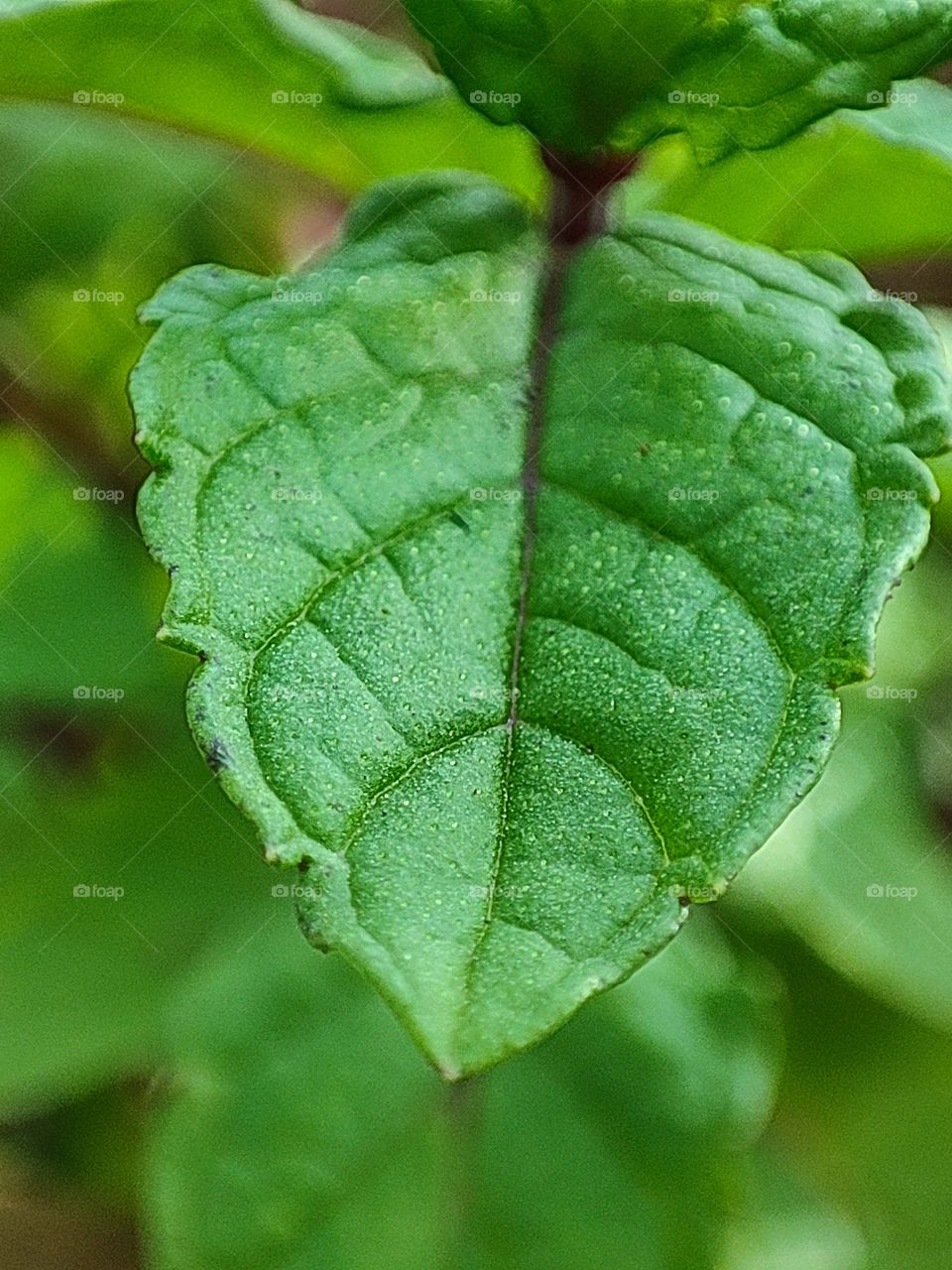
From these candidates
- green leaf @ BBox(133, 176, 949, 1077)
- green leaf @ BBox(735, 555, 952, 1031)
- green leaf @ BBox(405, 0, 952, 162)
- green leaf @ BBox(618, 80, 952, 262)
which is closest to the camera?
green leaf @ BBox(133, 176, 949, 1077)

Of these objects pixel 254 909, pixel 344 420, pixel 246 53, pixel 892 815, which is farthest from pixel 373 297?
pixel 892 815

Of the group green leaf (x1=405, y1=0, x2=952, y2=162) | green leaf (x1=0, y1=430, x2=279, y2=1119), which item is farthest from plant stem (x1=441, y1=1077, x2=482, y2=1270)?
green leaf (x1=405, y1=0, x2=952, y2=162)

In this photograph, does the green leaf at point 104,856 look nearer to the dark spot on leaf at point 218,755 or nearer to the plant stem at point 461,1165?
the plant stem at point 461,1165

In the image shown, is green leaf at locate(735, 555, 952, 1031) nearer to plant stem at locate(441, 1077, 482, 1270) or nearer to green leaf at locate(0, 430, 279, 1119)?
plant stem at locate(441, 1077, 482, 1270)

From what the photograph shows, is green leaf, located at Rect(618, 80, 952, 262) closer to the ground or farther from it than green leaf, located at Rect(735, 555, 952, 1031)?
farther from it

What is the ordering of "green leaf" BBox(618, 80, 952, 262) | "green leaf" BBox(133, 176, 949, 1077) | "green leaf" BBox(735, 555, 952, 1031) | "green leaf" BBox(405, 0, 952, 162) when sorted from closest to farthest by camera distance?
1. "green leaf" BBox(133, 176, 949, 1077)
2. "green leaf" BBox(405, 0, 952, 162)
3. "green leaf" BBox(618, 80, 952, 262)
4. "green leaf" BBox(735, 555, 952, 1031)

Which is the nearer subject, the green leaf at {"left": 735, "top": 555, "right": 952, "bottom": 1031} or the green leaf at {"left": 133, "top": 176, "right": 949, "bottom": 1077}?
the green leaf at {"left": 133, "top": 176, "right": 949, "bottom": 1077}

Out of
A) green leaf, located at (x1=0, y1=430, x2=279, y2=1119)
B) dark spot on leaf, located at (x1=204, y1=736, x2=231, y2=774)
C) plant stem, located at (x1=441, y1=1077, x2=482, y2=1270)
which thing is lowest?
plant stem, located at (x1=441, y1=1077, x2=482, y2=1270)
